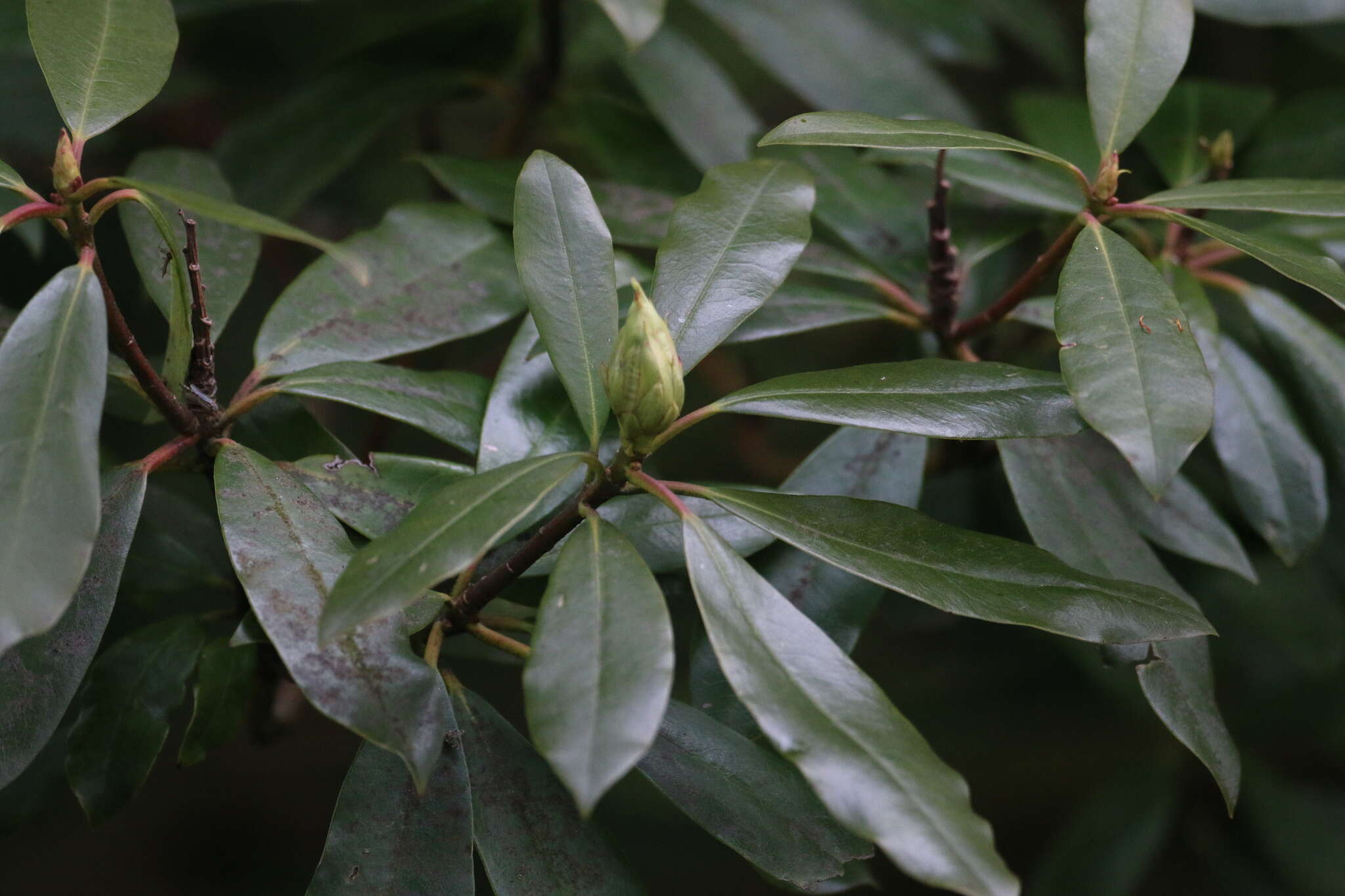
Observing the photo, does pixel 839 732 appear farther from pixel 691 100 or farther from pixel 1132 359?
pixel 691 100

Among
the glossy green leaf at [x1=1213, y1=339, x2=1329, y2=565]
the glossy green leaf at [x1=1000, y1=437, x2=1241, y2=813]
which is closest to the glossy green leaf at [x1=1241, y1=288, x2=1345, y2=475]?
the glossy green leaf at [x1=1213, y1=339, x2=1329, y2=565]

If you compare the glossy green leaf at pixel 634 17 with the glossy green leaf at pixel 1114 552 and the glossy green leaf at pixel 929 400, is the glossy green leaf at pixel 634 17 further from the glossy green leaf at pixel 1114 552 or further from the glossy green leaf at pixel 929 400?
the glossy green leaf at pixel 1114 552

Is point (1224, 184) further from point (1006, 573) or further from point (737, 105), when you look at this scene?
point (737, 105)

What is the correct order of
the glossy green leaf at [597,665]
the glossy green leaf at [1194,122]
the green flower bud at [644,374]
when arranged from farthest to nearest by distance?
the glossy green leaf at [1194,122]
the green flower bud at [644,374]
the glossy green leaf at [597,665]

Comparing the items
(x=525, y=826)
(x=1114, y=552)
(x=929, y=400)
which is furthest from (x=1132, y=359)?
(x=525, y=826)

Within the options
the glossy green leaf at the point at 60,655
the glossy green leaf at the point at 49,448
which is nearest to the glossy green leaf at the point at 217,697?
the glossy green leaf at the point at 60,655

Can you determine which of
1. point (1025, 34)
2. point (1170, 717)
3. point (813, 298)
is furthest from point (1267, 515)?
point (1025, 34)
